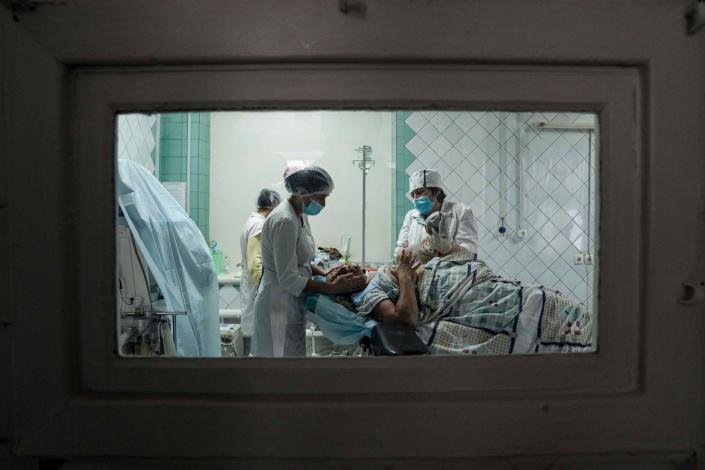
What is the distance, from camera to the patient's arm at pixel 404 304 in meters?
1.30

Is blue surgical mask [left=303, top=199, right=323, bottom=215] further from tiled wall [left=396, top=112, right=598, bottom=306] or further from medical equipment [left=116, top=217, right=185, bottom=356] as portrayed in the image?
tiled wall [left=396, top=112, right=598, bottom=306]

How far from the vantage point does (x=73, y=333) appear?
1.78 ft

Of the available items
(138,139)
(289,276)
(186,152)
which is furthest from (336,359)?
(186,152)

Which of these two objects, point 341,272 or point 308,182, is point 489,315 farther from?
point 308,182

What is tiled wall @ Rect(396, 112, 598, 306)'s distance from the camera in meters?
2.44

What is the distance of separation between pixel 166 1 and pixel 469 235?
5.41 ft

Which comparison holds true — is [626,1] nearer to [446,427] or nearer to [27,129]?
[446,427]

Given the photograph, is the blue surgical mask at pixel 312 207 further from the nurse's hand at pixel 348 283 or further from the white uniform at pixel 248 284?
the white uniform at pixel 248 284

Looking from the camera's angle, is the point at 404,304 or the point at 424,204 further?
the point at 424,204

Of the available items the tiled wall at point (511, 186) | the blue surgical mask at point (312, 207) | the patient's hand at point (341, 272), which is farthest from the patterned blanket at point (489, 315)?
the tiled wall at point (511, 186)

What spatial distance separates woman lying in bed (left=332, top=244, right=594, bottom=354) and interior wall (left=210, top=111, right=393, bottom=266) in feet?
3.55

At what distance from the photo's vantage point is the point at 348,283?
1.43 metres

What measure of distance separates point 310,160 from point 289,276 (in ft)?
4.43

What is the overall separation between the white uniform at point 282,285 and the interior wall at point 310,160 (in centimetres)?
111
